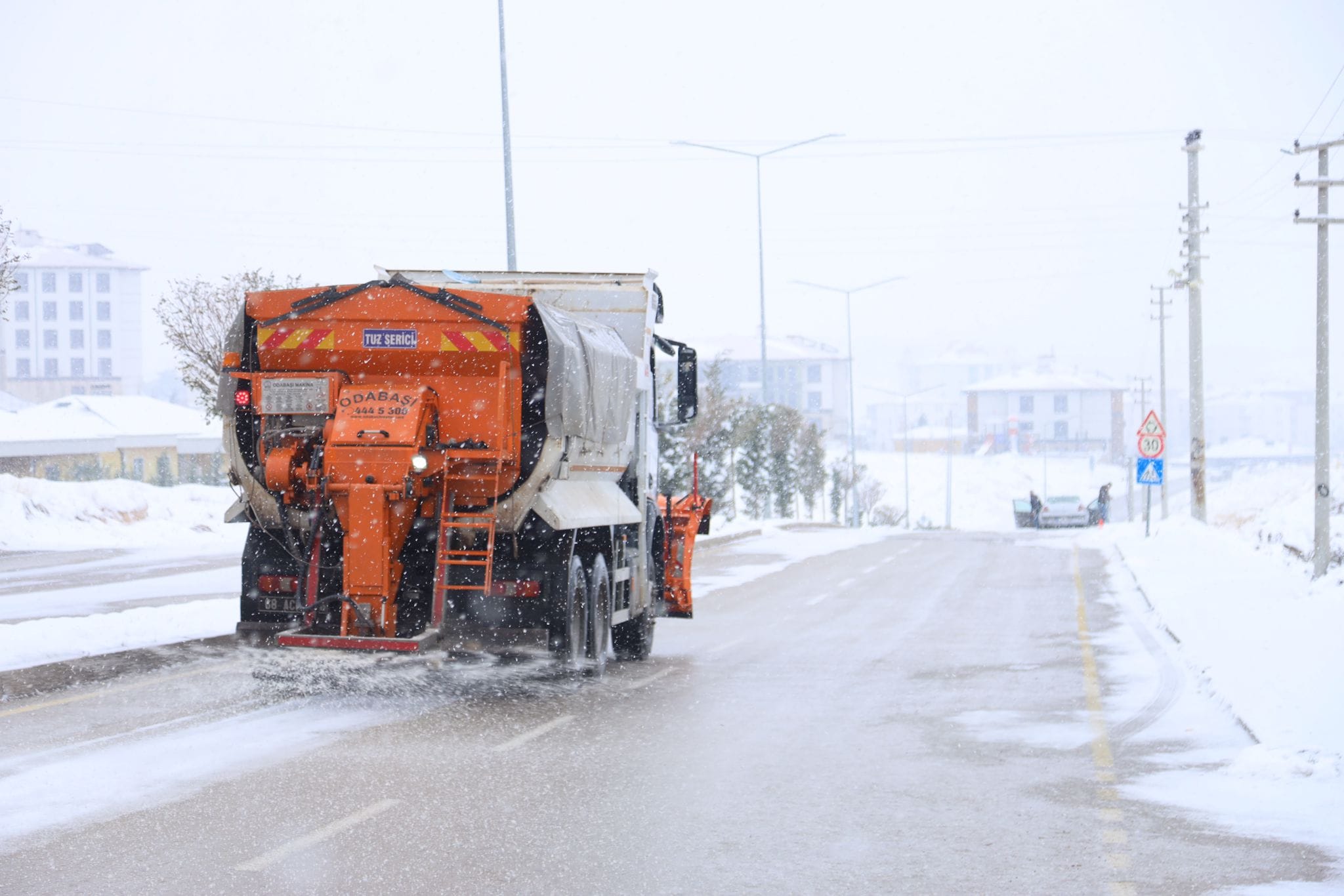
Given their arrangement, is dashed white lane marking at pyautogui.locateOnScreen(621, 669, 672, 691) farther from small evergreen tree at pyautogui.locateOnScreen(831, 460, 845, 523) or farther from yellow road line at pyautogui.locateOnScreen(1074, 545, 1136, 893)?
small evergreen tree at pyautogui.locateOnScreen(831, 460, 845, 523)

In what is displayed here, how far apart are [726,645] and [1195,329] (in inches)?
1097

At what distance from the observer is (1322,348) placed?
21.1 metres

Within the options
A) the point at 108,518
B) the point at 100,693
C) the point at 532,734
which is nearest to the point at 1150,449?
the point at 108,518

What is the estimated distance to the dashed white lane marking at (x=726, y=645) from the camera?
15.4 metres

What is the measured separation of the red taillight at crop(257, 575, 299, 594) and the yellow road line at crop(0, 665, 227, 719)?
1.48 m

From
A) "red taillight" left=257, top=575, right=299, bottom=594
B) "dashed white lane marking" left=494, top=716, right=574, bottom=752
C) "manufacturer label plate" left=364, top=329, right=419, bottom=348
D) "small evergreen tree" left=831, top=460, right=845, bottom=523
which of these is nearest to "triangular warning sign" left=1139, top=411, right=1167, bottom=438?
"manufacturer label plate" left=364, top=329, right=419, bottom=348

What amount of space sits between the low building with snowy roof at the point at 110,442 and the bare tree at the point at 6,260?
24985 mm

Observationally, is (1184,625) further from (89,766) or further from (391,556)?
(89,766)

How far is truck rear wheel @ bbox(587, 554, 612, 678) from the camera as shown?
12.6 m

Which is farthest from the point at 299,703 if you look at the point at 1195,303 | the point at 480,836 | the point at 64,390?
the point at 64,390

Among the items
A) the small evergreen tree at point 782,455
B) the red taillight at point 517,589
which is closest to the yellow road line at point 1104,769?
the red taillight at point 517,589

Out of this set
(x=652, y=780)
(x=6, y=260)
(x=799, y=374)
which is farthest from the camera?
(x=799, y=374)

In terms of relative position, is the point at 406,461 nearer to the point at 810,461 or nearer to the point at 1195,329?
the point at 1195,329

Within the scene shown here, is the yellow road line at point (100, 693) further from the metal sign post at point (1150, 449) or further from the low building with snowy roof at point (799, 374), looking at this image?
the low building with snowy roof at point (799, 374)
